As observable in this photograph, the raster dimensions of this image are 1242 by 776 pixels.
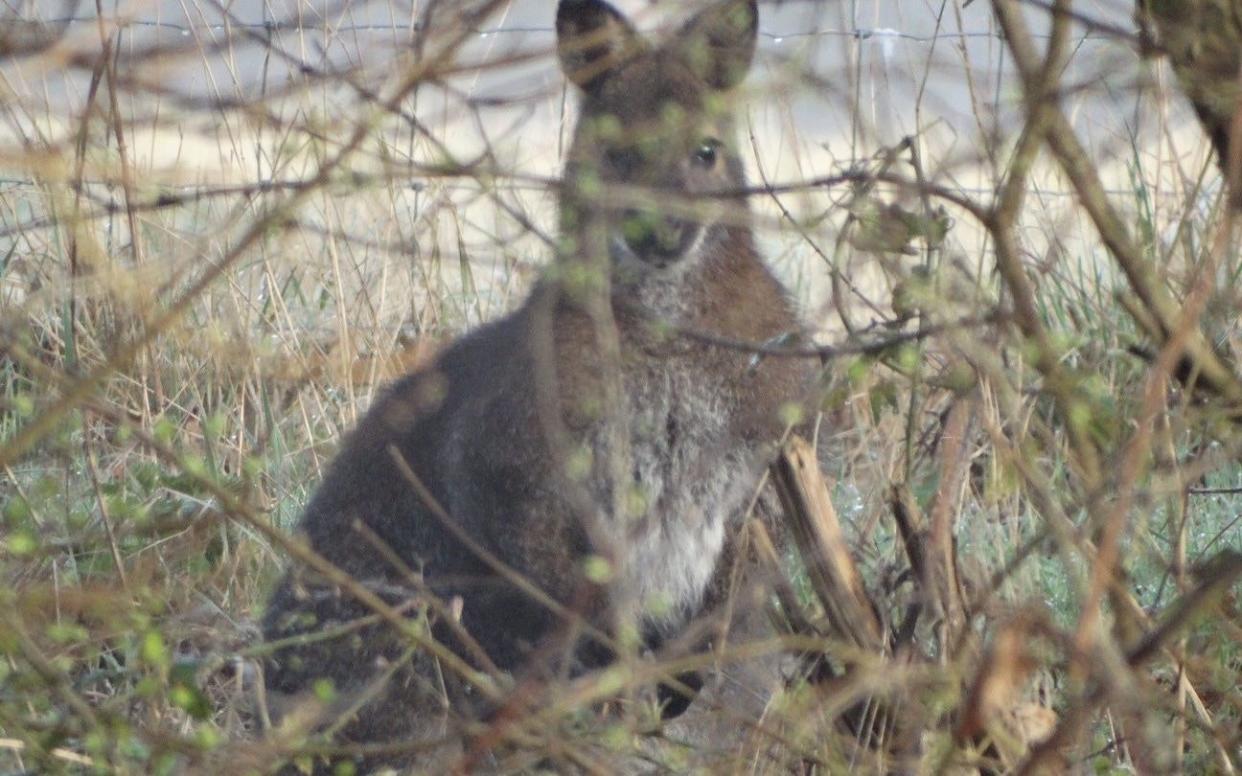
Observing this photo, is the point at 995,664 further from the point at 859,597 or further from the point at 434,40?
the point at 859,597

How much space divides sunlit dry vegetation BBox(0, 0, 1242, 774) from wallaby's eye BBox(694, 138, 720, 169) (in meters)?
0.43

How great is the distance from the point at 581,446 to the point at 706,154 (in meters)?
0.85

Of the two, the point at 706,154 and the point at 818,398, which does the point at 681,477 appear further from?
the point at 818,398

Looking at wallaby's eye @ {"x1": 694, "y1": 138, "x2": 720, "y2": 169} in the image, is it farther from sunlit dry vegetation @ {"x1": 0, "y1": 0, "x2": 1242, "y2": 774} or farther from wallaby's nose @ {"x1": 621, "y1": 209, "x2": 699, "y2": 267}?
sunlit dry vegetation @ {"x1": 0, "y1": 0, "x2": 1242, "y2": 774}

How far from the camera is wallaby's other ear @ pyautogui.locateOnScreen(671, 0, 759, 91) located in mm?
2805

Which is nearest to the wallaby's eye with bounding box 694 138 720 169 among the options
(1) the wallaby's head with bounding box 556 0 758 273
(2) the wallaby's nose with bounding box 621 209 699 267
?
(1) the wallaby's head with bounding box 556 0 758 273

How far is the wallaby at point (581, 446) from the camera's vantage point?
435 cm

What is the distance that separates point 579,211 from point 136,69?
2.65 m

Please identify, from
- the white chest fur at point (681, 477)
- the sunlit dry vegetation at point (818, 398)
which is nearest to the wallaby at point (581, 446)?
the white chest fur at point (681, 477)

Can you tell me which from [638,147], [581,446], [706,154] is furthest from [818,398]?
[706,154]

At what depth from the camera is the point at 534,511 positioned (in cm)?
446

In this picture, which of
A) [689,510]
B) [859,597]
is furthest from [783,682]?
[689,510]

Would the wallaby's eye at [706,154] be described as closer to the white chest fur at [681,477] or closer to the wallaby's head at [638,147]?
the wallaby's head at [638,147]

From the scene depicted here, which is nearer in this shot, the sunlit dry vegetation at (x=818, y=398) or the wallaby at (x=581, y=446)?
the sunlit dry vegetation at (x=818, y=398)
